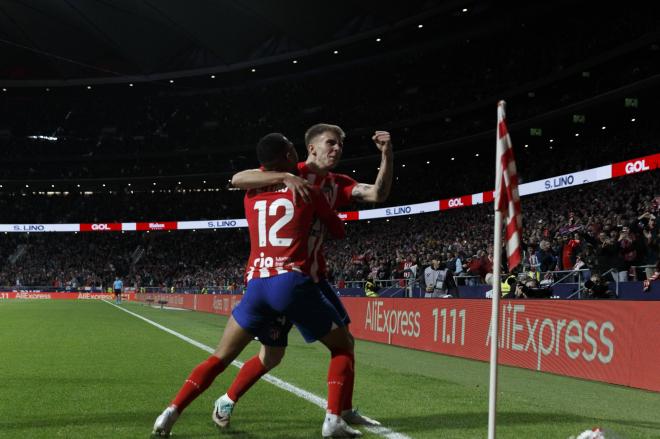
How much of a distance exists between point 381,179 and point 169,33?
171 feet

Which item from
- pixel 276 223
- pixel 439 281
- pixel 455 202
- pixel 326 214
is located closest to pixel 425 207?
pixel 455 202

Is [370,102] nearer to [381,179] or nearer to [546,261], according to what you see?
[546,261]

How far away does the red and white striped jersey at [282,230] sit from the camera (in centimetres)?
438

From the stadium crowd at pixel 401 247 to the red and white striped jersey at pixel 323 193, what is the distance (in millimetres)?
11520

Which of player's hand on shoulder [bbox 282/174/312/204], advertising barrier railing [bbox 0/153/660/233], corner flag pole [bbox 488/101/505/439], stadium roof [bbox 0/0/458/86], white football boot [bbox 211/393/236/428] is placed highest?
stadium roof [bbox 0/0/458/86]

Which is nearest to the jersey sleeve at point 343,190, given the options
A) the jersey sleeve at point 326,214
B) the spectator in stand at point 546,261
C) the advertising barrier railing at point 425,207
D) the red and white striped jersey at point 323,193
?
the red and white striped jersey at point 323,193

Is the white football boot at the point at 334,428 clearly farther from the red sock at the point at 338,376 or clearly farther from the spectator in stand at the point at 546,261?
the spectator in stand at the point at 546,261

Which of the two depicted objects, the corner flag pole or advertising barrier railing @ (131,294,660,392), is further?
advertising barrier railing @ (131,294,660,392)

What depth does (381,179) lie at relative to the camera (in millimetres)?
4520

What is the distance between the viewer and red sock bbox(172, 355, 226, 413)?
459 cm

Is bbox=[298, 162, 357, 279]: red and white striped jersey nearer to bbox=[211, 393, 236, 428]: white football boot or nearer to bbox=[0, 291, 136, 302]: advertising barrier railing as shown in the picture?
bbox=[211, 393, 236, 428]: white football boot

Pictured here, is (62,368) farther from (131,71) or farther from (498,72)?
(131,71)

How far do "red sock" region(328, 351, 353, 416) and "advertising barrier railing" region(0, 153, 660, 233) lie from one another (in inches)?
1032

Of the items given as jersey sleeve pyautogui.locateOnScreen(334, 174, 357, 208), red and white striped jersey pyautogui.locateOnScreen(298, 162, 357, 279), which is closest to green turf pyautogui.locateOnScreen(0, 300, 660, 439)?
red and white striped jersey pyautogui.locateOnScreen(298, 162, 357, 279)
